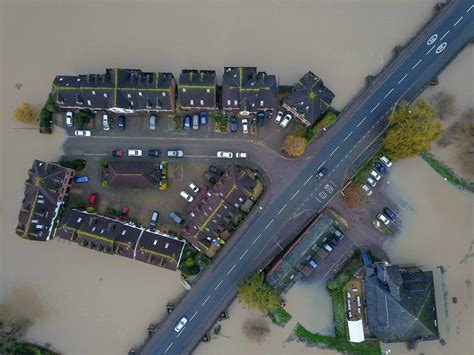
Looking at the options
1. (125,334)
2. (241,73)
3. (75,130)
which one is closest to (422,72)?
(241,73)

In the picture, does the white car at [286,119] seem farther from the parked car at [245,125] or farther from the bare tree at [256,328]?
the bare tree at [256,328]

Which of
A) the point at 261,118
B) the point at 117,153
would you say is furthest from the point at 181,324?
the point at 261,118

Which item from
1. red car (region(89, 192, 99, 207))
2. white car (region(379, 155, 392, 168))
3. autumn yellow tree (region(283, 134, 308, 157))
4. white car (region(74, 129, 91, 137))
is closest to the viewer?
autumn yellow tree (region(283, 134, 308, 157))

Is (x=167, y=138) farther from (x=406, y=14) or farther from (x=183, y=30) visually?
(x=406, y=14)

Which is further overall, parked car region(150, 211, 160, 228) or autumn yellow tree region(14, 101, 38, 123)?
parked car region(150, 211, 160, 228)

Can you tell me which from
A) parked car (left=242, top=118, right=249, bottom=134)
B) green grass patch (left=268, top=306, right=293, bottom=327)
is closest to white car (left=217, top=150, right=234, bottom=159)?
parked car (left=242, top=118, right=249, bottom=134)

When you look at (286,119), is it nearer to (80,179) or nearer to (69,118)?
(80,179)

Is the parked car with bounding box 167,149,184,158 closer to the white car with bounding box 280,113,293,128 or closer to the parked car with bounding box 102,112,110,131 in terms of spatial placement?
the parked car with bounding box 102,112,110,131
